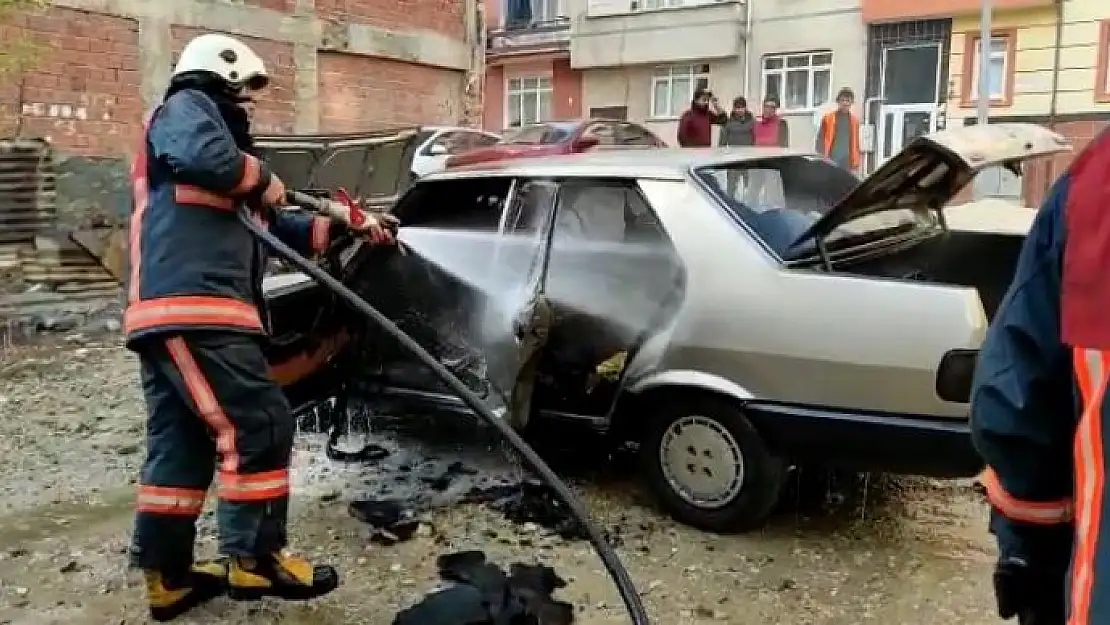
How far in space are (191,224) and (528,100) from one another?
27827mm

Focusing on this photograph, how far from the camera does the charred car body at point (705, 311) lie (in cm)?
348

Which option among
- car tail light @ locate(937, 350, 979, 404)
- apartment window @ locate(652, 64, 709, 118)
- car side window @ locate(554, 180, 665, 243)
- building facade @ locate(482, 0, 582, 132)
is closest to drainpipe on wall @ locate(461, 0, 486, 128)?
car side window @ locate(554, 180, 665, 243)

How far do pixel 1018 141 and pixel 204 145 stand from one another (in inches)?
106

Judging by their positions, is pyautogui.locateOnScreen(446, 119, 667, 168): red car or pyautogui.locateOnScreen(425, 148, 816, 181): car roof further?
pyautogui.locateOnScreen(446, 119, 667, 168): red car

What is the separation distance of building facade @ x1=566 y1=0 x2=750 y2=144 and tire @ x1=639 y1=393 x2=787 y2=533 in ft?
73.1

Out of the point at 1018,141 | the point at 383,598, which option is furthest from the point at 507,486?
the point at 1018,141

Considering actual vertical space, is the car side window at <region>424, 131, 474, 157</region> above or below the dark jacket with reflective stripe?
above

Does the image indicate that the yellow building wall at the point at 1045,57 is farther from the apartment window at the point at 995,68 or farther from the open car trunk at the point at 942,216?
the open car trunk at the point at 942,216

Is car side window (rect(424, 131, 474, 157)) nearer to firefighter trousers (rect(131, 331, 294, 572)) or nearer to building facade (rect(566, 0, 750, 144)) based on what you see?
firefighter trousers (rect(131, 331, 294, 572))

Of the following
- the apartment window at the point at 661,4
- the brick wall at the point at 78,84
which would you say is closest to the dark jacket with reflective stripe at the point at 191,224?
the brick wall at the point at 78,84

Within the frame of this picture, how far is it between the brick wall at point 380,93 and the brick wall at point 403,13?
483 mm

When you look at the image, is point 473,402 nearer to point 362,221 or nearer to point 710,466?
point 362,221

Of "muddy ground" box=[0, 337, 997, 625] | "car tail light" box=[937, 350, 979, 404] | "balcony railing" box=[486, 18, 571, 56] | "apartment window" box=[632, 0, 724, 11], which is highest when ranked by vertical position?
"apartment window" box=[632, 0, 724, 11]

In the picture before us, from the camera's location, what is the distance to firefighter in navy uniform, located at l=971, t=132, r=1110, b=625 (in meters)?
1.17
